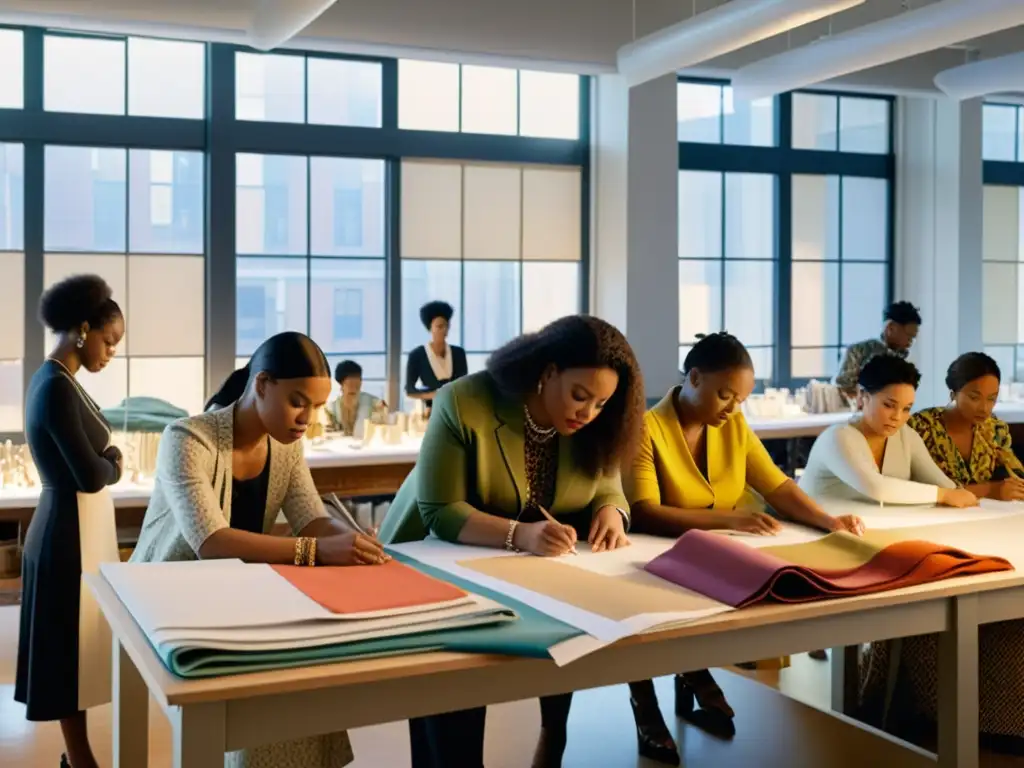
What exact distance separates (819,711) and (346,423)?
3.35 m

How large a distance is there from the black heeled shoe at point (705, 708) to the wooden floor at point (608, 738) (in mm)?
33

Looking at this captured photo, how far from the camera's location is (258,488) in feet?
8.48

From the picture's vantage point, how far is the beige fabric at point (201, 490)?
241 centimetres

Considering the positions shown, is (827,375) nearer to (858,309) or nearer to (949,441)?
(858,309)

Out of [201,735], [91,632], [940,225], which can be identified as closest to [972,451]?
[91,632]

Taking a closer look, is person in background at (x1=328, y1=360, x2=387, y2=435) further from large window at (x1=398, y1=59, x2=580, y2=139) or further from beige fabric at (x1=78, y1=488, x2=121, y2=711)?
beige fabric at (x1=78, y1=488, x2=121, y2=711)

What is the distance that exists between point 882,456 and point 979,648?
2.00 feet

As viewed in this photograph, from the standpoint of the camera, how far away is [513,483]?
2791 mm

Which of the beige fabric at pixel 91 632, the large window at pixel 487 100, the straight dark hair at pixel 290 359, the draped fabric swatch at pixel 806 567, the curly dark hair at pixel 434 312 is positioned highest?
the large window at pixel 487 100

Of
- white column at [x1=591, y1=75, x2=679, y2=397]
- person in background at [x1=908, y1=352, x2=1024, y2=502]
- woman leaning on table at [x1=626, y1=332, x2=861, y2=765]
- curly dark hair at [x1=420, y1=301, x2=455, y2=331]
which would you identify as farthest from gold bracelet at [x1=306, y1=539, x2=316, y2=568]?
white column at [x1=591, y1=75, x2=679, y2=397]

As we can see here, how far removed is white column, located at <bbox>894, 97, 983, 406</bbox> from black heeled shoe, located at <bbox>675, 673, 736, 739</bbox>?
218 inches

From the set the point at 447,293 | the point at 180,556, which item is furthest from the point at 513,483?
the point at 447,293

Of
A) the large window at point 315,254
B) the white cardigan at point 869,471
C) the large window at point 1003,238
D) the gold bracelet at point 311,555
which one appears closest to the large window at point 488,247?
the large window at point 315,254

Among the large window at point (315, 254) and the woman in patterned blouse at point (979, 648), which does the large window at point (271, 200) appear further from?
the woman in patterned blouse at point (979, 648)
